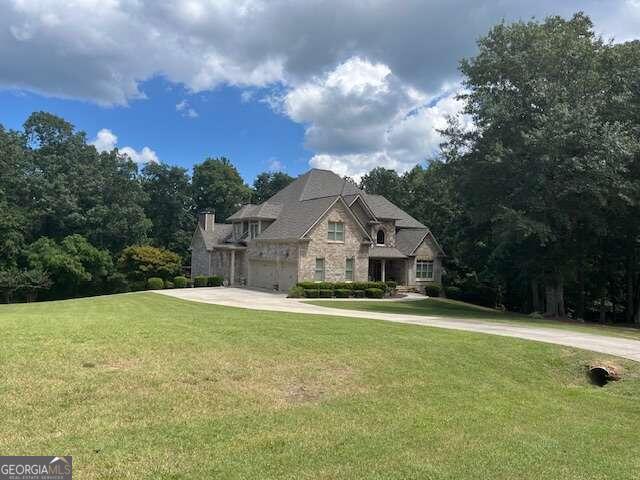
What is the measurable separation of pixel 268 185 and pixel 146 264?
3801 centimetres

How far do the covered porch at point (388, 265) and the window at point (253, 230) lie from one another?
923cm

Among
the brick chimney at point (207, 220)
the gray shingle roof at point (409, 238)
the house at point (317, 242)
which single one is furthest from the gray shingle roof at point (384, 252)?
the brick chimney at point (207, 220)

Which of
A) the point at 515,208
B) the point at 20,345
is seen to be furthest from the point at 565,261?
the point at 20,345

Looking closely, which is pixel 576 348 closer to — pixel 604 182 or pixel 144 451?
pixel 144 451

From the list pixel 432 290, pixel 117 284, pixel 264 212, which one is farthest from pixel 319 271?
pixel 117 284

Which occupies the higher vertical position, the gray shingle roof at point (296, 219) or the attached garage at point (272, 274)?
the gray shingle roof at point (296, 219)

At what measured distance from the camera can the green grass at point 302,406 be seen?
6.17 metres

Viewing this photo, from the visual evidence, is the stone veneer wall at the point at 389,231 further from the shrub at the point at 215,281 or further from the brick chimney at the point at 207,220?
the brick chimney at the point at 207,220

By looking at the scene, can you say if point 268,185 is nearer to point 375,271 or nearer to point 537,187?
point 375,271

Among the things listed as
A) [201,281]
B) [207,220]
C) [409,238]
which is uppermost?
[207,220]

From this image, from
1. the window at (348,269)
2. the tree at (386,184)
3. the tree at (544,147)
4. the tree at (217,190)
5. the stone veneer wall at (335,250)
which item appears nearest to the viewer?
the tree at (544,147)

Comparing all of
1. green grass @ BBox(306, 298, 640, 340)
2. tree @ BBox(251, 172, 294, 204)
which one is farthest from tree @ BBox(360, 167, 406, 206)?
green grass @ BBox(306, 298, 640, 340)

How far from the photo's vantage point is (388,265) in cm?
4553

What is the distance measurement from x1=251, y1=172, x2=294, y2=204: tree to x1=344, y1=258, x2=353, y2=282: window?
41.8m
